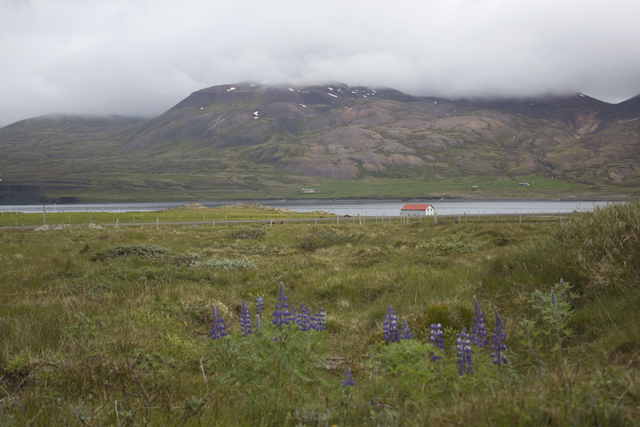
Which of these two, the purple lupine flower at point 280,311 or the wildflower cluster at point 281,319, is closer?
the purple lupine flower at point 280,311

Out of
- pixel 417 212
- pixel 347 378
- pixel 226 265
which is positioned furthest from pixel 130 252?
pixel 417 212

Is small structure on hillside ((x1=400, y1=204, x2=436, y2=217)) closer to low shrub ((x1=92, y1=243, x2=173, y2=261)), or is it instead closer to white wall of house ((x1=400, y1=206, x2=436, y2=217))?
white wall of house ((x1=400, y1=206, x2=436, y2=217))

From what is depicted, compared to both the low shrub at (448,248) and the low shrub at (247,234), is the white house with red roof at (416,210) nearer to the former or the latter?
the low shrub at (247,234)

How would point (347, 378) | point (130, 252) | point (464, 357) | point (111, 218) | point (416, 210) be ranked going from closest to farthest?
point (347, 378) → point (464, 357) → point (130, 252) → point (111, 218) → point (416, 210)

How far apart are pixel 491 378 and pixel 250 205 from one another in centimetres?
13250

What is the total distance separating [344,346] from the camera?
760 centimetres

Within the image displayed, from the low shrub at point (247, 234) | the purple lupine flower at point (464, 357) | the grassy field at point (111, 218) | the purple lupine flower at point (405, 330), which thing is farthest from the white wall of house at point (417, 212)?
the purple lupine flower at point (464, 357)

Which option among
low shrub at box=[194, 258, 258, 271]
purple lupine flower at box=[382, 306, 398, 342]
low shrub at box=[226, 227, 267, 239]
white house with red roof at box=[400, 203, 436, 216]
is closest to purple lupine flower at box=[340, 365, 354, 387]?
purple lupine flower at box=[382, 306, 398, 342]

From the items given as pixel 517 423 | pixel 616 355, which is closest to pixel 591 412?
pixel 517 423

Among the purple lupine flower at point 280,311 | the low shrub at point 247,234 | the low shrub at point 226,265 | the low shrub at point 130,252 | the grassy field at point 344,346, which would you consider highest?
the purple lupine flower at point 280,311

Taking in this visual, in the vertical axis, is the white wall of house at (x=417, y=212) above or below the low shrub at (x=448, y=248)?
below

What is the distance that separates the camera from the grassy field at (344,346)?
3.60 meters

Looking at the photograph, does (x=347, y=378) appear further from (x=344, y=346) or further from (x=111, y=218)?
(x=111, y=218)

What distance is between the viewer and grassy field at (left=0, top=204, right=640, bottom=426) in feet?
11.8
